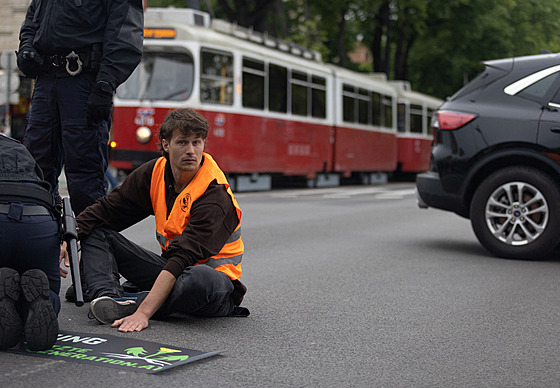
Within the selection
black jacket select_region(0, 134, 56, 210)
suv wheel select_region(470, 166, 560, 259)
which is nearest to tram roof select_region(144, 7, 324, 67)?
suv wheel select_region(470, 166, 560, 259)

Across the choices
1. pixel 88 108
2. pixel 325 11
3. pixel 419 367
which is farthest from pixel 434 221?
pixel 325 11

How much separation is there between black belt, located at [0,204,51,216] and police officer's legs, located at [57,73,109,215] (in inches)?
51.1

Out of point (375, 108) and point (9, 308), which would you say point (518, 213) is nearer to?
point (9, 308)

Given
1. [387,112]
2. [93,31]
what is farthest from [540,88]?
[387,112]

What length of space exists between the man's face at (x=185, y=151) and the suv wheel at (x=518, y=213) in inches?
157

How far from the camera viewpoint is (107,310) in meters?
4.40

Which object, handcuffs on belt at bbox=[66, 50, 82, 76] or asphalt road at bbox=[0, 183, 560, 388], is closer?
asphalt road at bbox=[0, 183, 560, 388]

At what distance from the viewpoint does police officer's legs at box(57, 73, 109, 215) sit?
5.31 m

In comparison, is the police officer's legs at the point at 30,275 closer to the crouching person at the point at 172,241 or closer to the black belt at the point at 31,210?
the black belt at the point at 31,210

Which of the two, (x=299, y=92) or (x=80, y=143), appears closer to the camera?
(x=80, y=143)

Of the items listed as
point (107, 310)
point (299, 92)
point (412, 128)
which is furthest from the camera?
point (412, 128)

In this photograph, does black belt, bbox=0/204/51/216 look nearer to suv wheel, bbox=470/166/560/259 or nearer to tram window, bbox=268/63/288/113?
suv wheel, bbox=470/166/560/259

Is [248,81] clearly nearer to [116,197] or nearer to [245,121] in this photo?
[245,121]

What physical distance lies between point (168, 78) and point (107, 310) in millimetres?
12897
